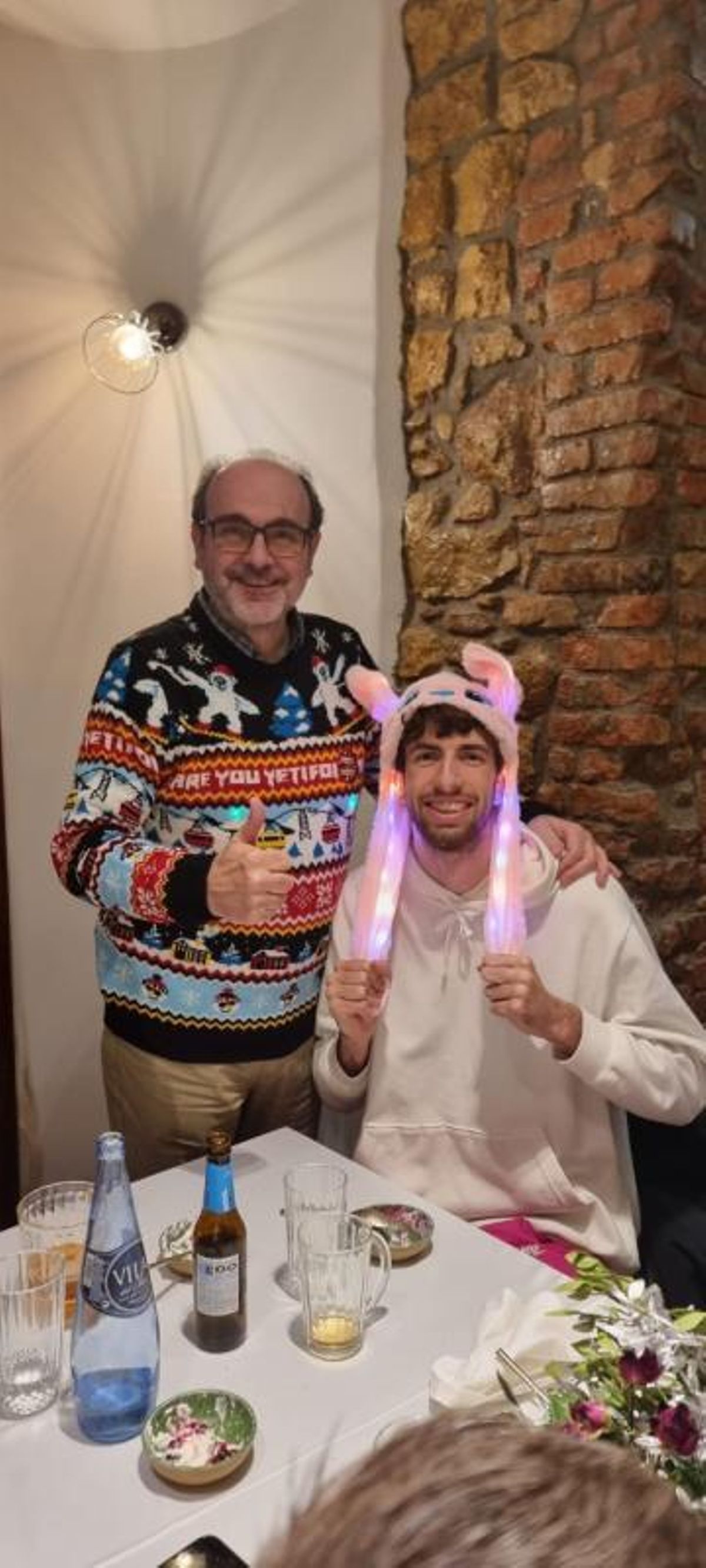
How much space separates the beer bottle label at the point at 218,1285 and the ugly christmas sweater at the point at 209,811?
1.91ft

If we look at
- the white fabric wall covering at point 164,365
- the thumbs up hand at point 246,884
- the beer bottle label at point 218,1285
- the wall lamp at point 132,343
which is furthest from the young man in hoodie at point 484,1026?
the wall lamp at point 132,343

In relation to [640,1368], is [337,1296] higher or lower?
lower

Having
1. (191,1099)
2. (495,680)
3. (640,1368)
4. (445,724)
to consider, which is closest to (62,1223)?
(191,1099)

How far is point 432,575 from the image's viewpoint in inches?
100.0

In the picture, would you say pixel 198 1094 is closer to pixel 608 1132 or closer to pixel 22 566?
pixel 608 1132

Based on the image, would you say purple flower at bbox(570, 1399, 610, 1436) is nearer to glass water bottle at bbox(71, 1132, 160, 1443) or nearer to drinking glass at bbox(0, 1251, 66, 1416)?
glass water bottle at bbox(71, 1132, 160, 1443)

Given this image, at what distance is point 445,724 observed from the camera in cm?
177

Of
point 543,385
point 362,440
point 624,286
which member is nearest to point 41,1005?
point 362,440

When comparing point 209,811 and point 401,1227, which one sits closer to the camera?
point 401,1227

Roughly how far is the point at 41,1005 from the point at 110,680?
1.50 m

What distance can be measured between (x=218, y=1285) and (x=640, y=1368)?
513mm

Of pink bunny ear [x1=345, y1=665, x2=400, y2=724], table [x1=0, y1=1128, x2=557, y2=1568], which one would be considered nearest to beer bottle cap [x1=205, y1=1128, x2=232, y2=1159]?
table [x1=0, y1=1128, x2=557, y2=1568]

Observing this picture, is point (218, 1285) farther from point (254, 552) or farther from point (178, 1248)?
point (254, 552)

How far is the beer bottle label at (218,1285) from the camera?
1.18 metres
